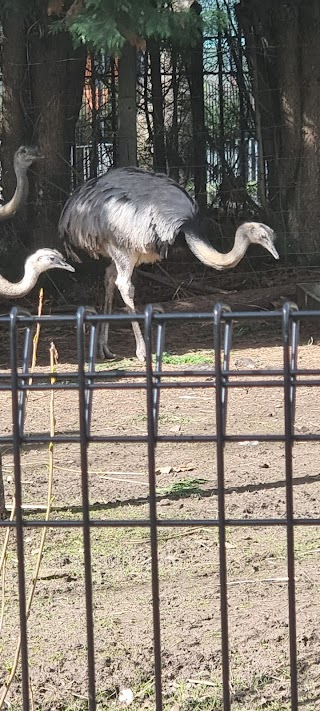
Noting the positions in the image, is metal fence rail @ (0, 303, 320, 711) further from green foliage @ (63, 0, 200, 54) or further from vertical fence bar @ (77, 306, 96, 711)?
green foliage @ (63, 0, 200, 54)

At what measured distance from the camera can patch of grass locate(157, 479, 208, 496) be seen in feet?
18.0

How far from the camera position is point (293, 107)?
39.2 feet

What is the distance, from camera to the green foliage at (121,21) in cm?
864

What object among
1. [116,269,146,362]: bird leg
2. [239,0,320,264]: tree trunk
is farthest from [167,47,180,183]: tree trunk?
[116,269,146,362]: bird leg

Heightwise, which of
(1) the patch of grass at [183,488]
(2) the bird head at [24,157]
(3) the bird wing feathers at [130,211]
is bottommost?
(1) the patch of grass at [183,488]

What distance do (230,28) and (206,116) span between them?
3.23ft

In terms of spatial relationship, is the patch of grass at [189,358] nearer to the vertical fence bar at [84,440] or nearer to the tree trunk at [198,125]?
the tree trunk at [198,125]

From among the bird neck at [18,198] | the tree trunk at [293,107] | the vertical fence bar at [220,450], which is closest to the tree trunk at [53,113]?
the bird neck at [18,198]

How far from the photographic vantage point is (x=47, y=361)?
9430 mm

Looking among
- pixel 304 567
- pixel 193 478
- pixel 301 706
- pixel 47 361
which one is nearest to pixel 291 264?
pixel 47 361

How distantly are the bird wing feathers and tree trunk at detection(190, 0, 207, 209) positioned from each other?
3.04 meters

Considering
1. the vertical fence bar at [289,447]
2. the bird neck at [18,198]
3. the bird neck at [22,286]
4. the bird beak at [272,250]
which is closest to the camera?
the vertical fence bar at [289,447]

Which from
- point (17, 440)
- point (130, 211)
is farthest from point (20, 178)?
point (17, 440)

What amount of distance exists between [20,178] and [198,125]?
2.88 meters
